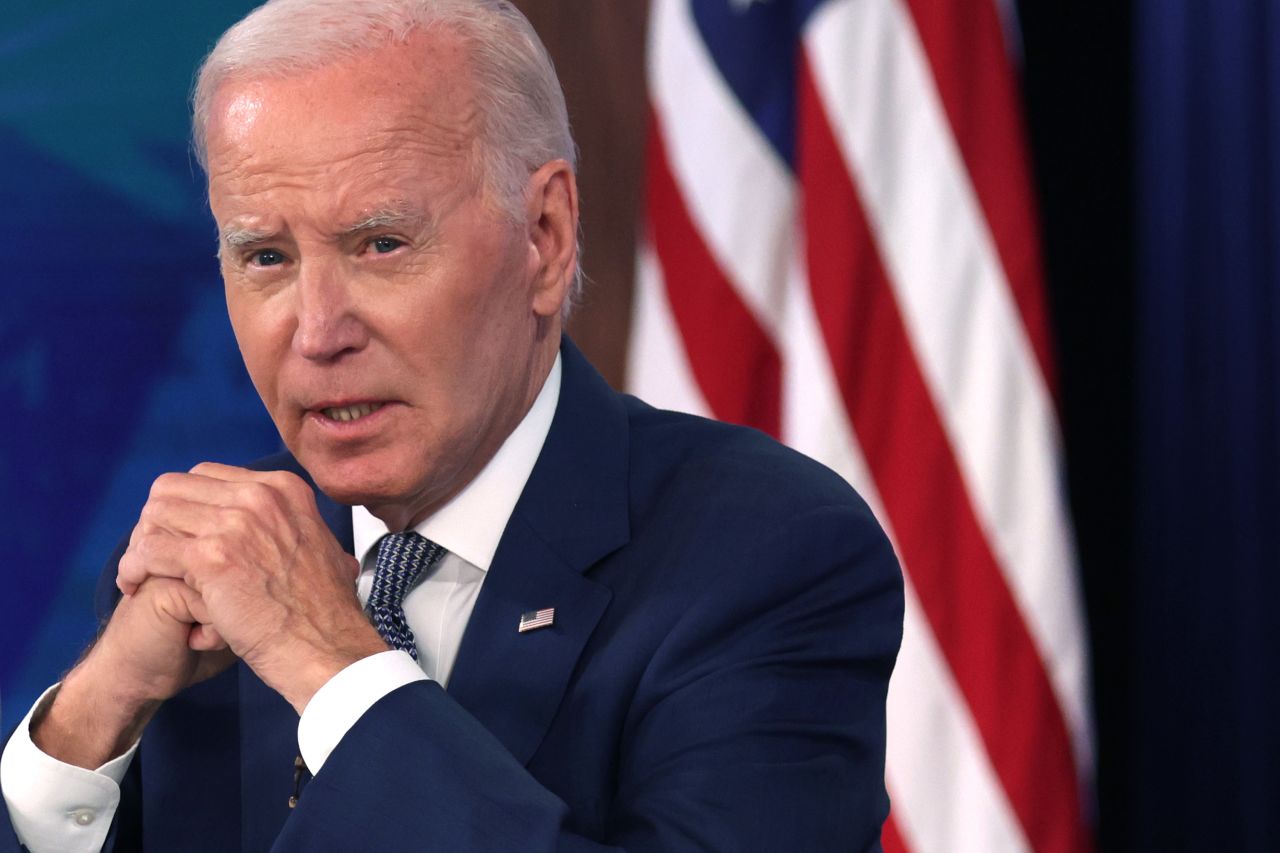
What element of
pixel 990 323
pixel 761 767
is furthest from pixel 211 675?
pixel 990 323

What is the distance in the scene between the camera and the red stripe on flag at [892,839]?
8.42ft

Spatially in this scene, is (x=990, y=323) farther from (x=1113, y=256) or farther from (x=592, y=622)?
(x=592, y=622)

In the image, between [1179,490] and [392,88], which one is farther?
[1179,490]

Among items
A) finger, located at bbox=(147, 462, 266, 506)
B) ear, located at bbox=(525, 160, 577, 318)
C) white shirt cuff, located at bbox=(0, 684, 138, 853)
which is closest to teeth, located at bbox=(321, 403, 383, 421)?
finger, located at bbox=(147, 462, 266, 506)

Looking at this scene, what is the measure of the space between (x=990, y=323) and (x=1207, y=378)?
35cm

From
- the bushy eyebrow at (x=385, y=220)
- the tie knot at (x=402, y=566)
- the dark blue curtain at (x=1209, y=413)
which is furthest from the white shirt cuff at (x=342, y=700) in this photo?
the dark blue curtain at (x=1209, y=413)

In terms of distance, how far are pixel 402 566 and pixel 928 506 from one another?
1.24 m

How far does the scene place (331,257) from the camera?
144 cm

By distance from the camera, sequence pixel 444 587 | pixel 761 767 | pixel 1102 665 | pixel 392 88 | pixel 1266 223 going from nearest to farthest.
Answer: pixel 761 767, pixel 392 88, pixel 444 587, pixel 1266 223, pixel 1102 665

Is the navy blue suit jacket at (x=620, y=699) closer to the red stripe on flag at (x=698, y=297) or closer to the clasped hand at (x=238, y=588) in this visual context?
the clasped hand at (x=238, y=588)

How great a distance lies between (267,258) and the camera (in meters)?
1.49

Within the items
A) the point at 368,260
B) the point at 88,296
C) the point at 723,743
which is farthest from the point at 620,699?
the point at 88,296

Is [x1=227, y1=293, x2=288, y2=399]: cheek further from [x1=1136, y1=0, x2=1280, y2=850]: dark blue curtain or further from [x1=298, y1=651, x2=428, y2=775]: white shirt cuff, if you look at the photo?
[x1=1136, y1=0, x2=1280, y2=850]: dark blue curtain

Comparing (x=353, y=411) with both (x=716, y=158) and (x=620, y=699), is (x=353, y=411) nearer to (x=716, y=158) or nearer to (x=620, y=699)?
(x=620, y=699)
